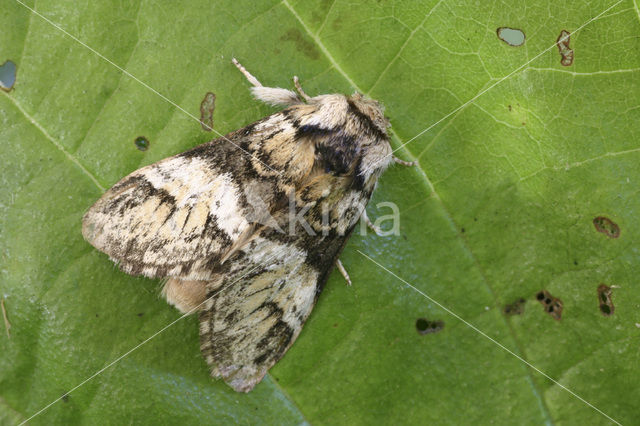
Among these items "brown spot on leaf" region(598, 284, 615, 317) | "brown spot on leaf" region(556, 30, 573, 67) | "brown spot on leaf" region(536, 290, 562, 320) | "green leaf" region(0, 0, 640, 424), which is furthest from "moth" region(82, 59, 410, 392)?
"brown spot on leaf" region(598, 284, 615, 317)

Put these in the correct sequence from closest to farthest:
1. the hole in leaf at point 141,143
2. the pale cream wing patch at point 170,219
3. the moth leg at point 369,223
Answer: the pale cream wing patch at point 170,219 < the hole in leaf at point 141,143 < the moth leg at point 369,223

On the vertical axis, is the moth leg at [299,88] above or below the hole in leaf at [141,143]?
below

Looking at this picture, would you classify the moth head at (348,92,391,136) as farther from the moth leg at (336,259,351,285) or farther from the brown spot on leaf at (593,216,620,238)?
the brown spot on leaf at (593,216,620,238)

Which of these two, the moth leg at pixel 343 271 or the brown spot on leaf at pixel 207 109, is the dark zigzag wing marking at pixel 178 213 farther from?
the moth leg at pixel 343 271

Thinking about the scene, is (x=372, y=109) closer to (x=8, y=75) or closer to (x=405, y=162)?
(x=405, y=162)

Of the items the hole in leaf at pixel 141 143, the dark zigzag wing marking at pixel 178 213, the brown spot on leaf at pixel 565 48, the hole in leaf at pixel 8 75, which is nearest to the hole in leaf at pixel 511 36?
the brown spot on leaf at pixel 565 48

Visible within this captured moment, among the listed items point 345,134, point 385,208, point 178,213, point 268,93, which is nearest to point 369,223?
point 385,208
